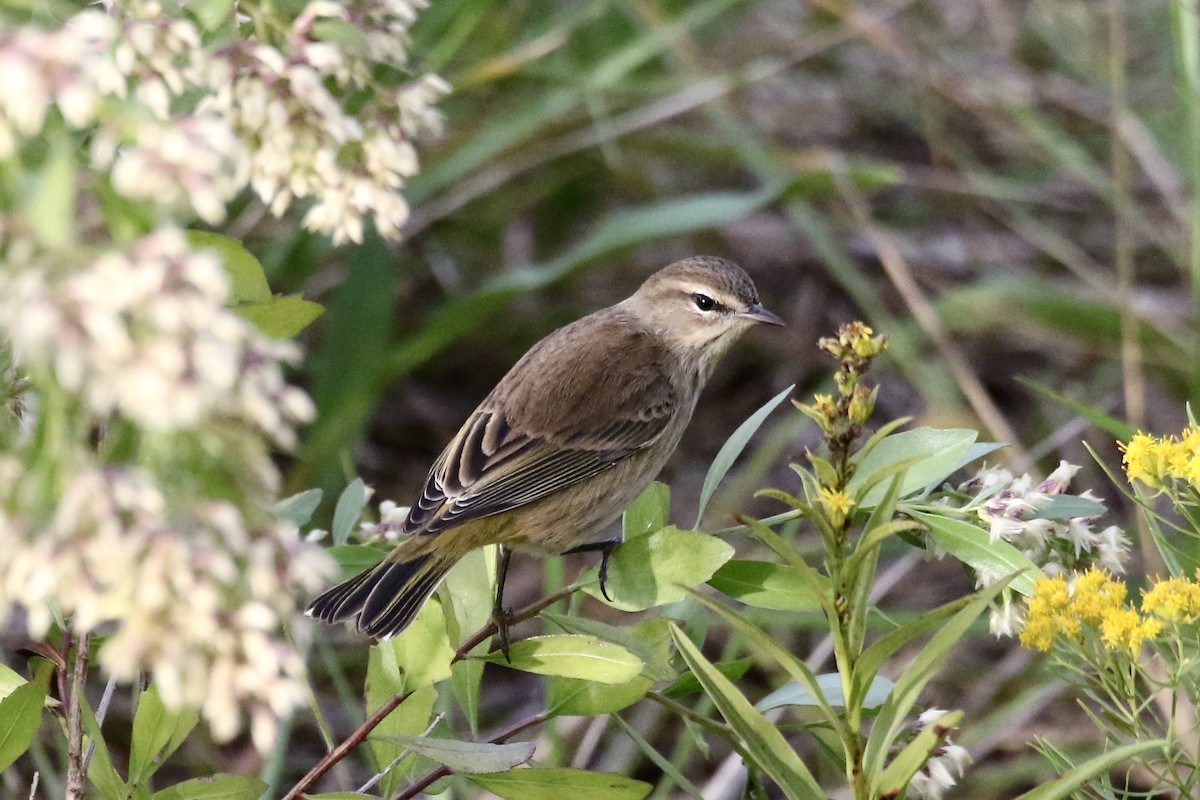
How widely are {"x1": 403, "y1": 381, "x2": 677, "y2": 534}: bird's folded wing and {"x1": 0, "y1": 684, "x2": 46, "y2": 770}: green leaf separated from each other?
3.15ft

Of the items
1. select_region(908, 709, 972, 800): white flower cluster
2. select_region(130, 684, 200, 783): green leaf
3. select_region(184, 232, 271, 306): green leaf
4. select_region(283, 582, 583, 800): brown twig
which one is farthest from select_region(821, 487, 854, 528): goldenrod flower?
select_region(130, 684, 200, 783): green leaf

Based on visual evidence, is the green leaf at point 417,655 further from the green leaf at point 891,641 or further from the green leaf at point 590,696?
the green leaf at point 891,641

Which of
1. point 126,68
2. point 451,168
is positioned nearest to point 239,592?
point 126,68

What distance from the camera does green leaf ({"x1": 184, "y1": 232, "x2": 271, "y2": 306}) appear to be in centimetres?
156

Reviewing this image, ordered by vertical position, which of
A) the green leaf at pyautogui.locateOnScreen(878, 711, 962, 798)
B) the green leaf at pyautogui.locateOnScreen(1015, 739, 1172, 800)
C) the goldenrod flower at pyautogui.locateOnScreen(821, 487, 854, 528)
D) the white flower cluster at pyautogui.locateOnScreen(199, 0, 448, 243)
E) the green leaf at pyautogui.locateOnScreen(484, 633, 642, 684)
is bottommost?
the green leaf at pyautogui.locateOnScreen(484, 633, 642, 684)

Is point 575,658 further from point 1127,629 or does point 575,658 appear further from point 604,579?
point 1127,629

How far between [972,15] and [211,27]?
6.02 m

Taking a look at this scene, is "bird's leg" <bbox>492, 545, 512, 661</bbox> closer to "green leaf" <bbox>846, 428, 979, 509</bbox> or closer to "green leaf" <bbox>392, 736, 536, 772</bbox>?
"green leaf" <bbox>392, 736, 536, 772</bbox>

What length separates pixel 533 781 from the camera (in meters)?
1.87

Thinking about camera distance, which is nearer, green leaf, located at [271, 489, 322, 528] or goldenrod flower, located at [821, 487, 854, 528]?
goldenrod flower, located at [821, 487, 854, 528]

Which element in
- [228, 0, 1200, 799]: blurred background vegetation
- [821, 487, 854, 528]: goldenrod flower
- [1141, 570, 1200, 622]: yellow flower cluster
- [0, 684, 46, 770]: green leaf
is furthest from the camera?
[228, 0, 1200, 799]: blurred background vegetation

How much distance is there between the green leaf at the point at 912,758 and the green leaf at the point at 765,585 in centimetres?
30

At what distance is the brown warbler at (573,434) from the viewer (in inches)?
102

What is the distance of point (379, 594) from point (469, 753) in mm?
601
